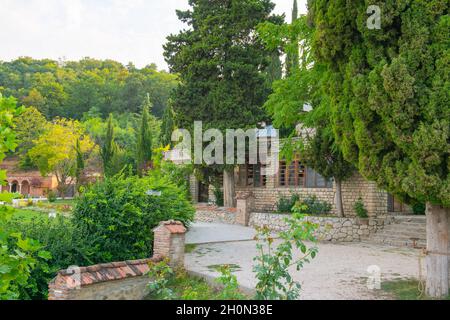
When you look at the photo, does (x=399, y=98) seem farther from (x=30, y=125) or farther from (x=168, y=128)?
(x=30, y=125)

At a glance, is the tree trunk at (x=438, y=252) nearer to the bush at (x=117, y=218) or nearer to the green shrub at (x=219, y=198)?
the bush at (x=117, y=218)

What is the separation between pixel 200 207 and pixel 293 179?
5.20m

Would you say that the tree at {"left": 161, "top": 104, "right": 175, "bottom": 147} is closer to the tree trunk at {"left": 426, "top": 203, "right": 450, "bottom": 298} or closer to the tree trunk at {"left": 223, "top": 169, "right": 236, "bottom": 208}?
the tree trunk at {"left": 223, "top": 169, "right": 236, "bottom": 208}

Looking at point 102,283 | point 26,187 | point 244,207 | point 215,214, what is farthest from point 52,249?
point 26,187

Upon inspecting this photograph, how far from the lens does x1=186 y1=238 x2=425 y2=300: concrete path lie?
6.84 meters

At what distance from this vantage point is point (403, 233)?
12805 mm

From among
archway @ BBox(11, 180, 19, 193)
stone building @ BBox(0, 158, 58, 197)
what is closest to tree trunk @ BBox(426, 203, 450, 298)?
stone building @ BBox(0, 158, 58, 197)

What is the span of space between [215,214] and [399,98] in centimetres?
1409

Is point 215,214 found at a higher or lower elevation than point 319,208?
lower

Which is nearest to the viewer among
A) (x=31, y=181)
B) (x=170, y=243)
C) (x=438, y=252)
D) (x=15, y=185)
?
(x=438, y=252)

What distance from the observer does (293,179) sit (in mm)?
18438

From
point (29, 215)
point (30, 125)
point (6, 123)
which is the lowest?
point (29, 215)

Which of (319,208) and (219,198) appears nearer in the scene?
(319,208)
